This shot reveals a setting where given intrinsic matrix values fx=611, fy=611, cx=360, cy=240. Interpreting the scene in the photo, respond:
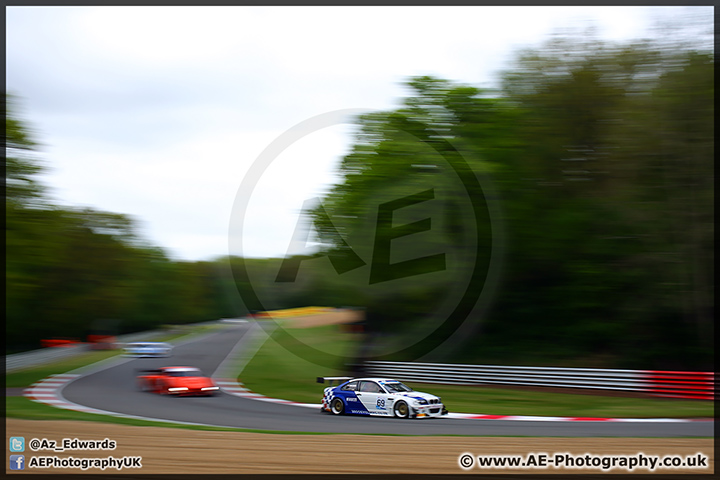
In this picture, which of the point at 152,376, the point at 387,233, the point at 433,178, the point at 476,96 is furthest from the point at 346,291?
the point at 476,96

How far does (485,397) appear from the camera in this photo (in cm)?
1808

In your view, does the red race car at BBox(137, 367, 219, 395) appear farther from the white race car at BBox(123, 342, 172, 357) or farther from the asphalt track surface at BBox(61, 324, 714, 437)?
the white race car at BBox(123, 342, 172, 357)

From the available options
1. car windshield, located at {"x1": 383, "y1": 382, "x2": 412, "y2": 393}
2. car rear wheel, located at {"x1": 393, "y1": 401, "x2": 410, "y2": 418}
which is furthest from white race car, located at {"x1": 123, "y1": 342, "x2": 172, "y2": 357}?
car rear wheel, located at {"x1": 393, "y1": 401, "x2": 410, "y2": 418}

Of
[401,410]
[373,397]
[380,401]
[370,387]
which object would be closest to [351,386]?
[370,387]

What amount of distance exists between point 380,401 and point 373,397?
0.23 m

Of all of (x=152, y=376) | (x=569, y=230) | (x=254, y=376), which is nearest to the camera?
(x=152, y=376)

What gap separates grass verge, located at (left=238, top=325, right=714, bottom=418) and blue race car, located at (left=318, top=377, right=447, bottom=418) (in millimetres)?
2044

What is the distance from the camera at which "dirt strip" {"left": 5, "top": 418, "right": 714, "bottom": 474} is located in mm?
8367

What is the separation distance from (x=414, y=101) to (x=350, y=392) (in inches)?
508

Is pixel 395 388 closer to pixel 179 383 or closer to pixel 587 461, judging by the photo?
pixel 587 461

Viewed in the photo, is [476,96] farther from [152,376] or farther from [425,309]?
[152,376]

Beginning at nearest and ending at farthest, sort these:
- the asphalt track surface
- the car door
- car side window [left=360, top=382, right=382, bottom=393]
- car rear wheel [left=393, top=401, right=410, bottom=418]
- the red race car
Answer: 1. the asphalt track surface
2. car rear wheel [left=393, top=401, right=410, bottom=418]
3. the car door
4. car side window [left=360, top=382, right=382, bottom=393]
5. the red race car

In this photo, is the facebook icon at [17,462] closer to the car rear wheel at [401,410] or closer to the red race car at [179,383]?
the car rear wheel at [401,410]

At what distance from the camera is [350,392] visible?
1511 cm
